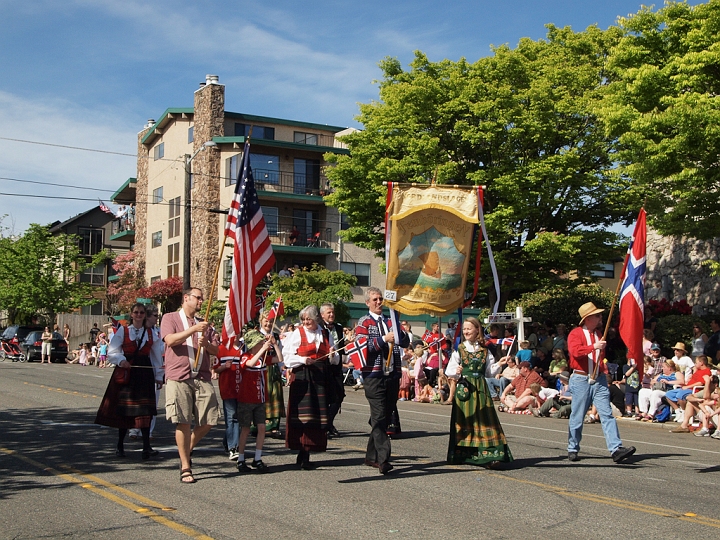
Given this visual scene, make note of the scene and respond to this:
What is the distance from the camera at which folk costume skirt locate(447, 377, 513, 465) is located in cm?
977

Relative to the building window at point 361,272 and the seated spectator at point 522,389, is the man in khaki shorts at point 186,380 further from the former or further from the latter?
the building window at point 361,272

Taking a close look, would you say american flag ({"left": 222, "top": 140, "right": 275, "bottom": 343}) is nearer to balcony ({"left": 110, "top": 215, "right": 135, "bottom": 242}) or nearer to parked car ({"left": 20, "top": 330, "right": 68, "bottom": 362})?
parked car ({"left": 20, "top": 330, "right": 68, "bottom": 362})

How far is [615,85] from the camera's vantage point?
70.4 ft

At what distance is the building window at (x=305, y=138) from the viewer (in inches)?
1882

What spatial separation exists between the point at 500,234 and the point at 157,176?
1234 inches

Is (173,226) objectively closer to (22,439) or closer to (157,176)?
(157,176)

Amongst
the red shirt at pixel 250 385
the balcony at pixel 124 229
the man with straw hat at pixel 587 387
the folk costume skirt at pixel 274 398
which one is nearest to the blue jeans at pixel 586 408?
the man with straw hat at pixel 587 387

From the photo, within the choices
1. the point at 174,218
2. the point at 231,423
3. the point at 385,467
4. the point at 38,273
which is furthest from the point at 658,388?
the point at 38,273

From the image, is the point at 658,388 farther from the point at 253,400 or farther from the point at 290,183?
the point at 290,183

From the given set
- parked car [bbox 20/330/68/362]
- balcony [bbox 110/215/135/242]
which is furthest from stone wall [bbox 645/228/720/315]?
balcony [bbox 110/215/135/242]

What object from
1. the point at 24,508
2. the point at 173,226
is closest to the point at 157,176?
the point at 173,226

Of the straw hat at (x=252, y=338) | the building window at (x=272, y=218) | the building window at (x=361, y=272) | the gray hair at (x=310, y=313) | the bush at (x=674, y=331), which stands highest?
the building window at (x=272, y=218)

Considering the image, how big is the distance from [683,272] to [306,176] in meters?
22.1

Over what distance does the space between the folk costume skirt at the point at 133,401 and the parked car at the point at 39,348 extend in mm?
33072
